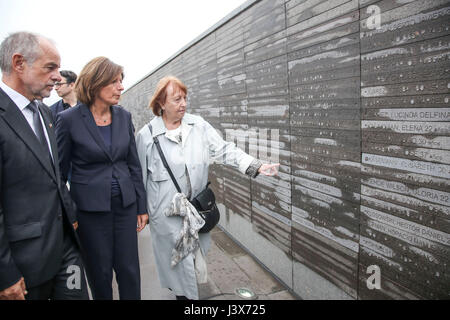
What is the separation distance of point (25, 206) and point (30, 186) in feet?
0.35

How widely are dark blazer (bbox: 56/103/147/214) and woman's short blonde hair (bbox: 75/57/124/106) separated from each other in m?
0.09

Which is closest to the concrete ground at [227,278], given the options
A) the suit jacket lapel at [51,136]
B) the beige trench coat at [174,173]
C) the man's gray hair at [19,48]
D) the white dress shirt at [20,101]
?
the beige trench coat at [174,173]

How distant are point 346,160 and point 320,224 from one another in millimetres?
658

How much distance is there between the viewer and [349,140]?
234 cm

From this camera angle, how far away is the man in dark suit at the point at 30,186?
5.35 feet

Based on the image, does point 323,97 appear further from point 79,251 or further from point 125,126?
point 79,251

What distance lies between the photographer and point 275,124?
10.9 feet

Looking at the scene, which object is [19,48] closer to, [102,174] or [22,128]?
[22,128]

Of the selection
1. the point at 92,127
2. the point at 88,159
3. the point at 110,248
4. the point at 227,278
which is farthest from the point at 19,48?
the point at 227,278

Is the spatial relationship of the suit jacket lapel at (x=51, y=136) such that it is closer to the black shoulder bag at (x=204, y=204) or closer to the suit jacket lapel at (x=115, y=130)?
the suit jacket lapel at (x=115, y=130)

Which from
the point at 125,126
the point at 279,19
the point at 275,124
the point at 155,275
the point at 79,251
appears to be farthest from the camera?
the point at 155,275

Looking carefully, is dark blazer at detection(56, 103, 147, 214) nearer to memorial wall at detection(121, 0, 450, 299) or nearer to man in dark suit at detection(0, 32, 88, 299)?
man in dark suit at detection(0, 32, 88, 299)

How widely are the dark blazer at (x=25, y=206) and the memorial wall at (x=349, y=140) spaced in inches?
77.2

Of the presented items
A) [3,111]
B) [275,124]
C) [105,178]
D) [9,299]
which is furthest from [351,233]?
[3,111]
